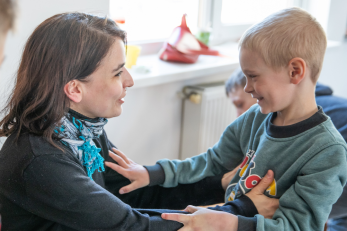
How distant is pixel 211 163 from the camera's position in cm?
128

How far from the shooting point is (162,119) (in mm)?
2117

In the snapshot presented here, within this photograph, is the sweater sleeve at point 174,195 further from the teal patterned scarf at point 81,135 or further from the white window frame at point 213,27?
the white window frame at point 213,27

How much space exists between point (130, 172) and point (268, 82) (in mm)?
531

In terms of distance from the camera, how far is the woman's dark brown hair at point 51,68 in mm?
925

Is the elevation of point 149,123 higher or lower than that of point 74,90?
lower

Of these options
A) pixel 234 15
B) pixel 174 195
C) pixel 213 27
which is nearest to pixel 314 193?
pixel 174 195

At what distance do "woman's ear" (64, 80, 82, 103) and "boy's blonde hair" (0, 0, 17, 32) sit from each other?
1.48 ft

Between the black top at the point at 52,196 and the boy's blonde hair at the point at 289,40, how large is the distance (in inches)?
21.1

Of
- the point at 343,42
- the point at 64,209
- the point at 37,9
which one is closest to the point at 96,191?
the point at 64,209

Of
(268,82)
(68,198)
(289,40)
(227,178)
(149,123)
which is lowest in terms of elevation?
(149,123)

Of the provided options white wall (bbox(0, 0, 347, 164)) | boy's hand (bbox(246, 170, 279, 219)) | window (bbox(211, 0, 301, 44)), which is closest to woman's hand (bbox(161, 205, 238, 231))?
boy's hand (bbox(246, 170, 279, 219))

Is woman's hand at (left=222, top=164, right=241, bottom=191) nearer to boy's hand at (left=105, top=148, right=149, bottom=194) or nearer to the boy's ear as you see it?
boy's hand at (left=105, top=148, right=149, bottom=194)

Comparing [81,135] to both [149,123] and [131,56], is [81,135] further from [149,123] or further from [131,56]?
[149,123]

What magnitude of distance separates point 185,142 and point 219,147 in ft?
3.17
